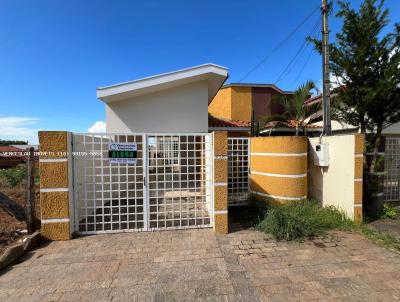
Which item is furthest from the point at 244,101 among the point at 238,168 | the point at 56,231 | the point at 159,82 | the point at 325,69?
the point at 56,231

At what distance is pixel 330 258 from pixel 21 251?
538 centimetres

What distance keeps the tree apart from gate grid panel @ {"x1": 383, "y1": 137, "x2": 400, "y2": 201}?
108cm

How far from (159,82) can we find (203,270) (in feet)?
19.3

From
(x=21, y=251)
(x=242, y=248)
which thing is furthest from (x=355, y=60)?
(x=21, y=251)

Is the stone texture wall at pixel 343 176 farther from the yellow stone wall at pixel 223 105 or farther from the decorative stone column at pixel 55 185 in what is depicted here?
the yellow stone wall at pixel 223 105

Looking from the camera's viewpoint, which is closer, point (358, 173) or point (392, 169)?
point (358, 173)

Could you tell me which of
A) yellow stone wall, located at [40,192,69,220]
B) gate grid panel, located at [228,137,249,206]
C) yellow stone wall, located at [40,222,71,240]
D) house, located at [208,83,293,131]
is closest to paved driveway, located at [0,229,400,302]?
yellow stone wall, located at [40,222,71,240]

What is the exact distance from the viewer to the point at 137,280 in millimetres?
3076

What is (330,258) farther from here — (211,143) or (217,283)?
(211,143)

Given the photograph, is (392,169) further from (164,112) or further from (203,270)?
(164,112)

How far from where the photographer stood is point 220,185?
4.66 meters

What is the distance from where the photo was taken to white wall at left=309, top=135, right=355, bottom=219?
509 cm

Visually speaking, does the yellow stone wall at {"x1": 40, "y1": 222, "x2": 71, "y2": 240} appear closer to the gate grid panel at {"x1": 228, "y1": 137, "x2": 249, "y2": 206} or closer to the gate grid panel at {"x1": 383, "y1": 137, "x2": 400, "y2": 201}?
the gate grid panel at {"x1": 228, "y1": 137, "x2": 249, "y2": 206}

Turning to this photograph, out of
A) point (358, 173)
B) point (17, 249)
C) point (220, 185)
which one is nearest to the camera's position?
point (17, 249)
